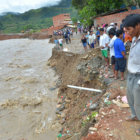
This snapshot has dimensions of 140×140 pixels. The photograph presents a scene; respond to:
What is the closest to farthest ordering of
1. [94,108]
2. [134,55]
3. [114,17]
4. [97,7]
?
[134,55] < [94,108] < [114,17] < [97,7]

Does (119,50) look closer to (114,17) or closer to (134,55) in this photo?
(134,55)

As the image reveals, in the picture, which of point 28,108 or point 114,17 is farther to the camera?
point 114,17

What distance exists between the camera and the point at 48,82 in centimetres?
876

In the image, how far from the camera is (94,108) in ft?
12.1

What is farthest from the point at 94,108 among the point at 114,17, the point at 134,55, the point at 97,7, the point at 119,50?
the point at 97,7

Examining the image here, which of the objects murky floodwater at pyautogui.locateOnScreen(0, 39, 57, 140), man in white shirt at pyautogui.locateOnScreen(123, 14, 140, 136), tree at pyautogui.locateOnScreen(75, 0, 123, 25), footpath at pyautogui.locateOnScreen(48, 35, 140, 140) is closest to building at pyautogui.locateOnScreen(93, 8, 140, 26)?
tree at pyautogui.locateOnScreen(75, 0, 123, 25)

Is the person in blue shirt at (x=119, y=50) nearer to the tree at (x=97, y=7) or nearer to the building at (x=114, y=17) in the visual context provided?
the building at (x=114, y=17)

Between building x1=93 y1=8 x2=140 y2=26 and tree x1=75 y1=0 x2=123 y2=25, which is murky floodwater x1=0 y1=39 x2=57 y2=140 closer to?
building x1=93 y1=8 x2=140 y2=26

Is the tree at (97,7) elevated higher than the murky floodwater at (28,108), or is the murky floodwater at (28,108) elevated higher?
the tree at (97,7)

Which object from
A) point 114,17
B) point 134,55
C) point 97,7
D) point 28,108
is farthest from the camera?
point 97,7

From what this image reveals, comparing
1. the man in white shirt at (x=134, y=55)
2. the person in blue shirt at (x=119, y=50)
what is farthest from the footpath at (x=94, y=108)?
the man in white shirt at (x=134, y=55)

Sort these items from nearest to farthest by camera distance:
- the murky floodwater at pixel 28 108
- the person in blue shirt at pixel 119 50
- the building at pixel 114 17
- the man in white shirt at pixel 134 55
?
the man in white shirt at pixel 134 55, the person in blue shirt at pixel 119 50, the murky floodwater at pixel 28 108, the building at pixel 114 17

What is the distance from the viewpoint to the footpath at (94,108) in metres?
2.63

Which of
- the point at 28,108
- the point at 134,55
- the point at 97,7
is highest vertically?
the point at 97,7
